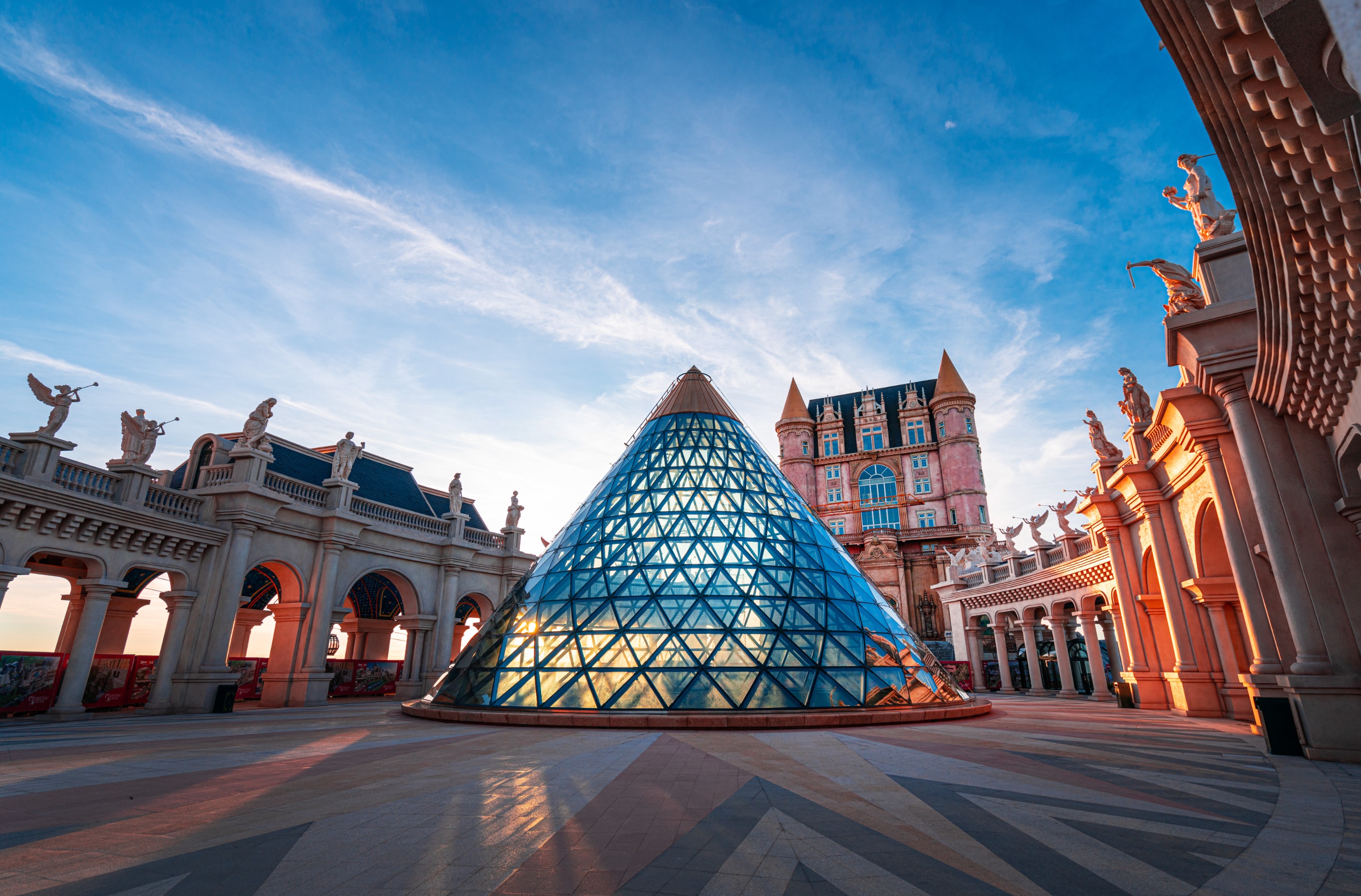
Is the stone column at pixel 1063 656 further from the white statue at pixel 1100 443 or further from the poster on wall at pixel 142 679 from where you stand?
the poster on wall at pixel 142 679

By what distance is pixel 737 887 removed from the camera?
443 cm

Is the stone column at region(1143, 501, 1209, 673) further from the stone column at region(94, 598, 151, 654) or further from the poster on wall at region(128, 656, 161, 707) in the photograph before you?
the stone column at region(94, 598, 151, 654)

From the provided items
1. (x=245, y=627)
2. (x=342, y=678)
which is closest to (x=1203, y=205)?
(x=342, y=678)

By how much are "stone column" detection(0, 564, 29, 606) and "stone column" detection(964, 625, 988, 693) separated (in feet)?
140

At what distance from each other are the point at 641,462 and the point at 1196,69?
65.2 ft

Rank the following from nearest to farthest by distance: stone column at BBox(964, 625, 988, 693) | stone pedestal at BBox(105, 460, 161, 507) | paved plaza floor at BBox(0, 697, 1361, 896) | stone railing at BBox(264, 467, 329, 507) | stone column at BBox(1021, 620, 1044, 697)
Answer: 1. paved plaza floor at BBox(0, 697, 1361, 896)
2. stone pedestal at BBox(105, 460, 161, 507)
3. stone railing at BBox(264, 467, 329, 507)
4. stone column at BBox(1021, 620, 1044, 697)
5. stone column at BBox(964, 625, 988, 693)

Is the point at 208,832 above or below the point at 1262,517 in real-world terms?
below

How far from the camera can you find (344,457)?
26797 millimetres

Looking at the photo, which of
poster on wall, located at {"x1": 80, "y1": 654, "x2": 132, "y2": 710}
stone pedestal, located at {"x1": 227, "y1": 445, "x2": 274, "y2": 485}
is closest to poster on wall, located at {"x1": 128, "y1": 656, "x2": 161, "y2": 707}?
poster on wall, located at {"x1": 80, "y1": 654, "x2": 132, "y2": 710}

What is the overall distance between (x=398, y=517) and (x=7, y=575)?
47.1ft

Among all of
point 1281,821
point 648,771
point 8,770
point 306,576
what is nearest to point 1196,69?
point 1281,821

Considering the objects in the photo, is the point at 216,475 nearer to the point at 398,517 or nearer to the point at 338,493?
the point at 338,493

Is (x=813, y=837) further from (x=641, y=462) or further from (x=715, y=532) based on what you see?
(x=641, y=462)

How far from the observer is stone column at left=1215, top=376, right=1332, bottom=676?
427 inches
